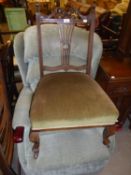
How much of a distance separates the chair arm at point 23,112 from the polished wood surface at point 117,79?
26.1 inches

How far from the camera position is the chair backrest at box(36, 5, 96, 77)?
1168 millimetres

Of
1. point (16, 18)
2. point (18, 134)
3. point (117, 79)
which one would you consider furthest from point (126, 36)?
point (16, 18)

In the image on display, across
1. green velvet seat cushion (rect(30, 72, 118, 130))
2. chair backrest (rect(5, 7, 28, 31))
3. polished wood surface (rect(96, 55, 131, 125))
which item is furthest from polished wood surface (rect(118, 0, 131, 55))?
chair backrest (rect(5, 7, 28, 31))

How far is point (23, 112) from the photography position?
3.96 ft

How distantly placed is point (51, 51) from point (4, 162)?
2.86 ft

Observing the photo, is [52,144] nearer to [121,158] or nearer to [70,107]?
[70,107]

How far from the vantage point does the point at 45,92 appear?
3.65 ft

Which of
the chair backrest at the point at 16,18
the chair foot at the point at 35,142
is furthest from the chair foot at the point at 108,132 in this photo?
the chair backrest at the point at 16,18

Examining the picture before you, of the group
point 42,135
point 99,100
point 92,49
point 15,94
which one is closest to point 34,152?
point 42,135

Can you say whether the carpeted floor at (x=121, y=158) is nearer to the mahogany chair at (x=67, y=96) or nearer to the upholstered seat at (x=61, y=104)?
the upholstered seat at (x=61, y=104)

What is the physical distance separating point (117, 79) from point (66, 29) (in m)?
0.58

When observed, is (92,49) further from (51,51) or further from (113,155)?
(113,155)

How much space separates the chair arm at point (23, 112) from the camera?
1.15 m

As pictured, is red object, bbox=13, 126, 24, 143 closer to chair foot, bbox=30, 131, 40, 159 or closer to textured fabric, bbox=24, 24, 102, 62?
chair foot, bbox=30, 131, 40, 159
